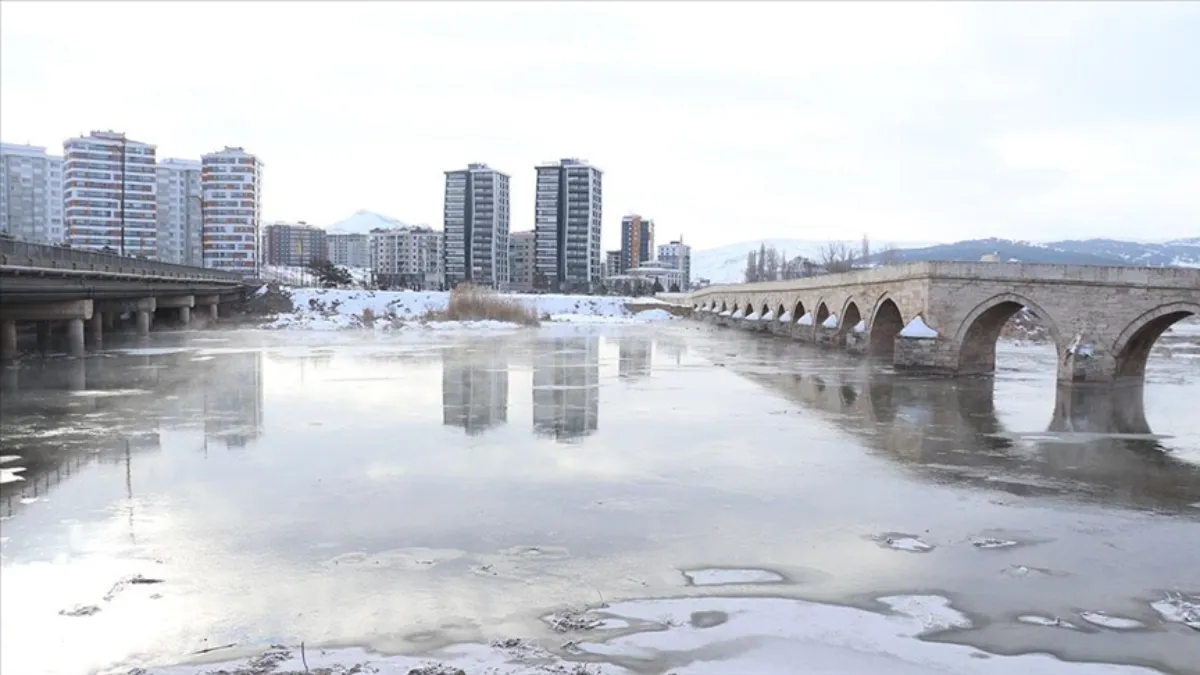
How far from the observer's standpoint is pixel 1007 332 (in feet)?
173

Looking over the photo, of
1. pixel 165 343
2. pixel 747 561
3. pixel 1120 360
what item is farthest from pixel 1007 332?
pixel 747 561

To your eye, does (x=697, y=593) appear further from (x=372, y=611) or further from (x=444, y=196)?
(x=444, y=196)

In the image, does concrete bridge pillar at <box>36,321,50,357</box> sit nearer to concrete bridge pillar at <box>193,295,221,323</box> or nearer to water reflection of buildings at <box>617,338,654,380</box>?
concrete bridge pillar at <box>193,295,221,323</box>

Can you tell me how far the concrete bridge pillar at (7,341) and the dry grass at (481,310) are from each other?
3037cm

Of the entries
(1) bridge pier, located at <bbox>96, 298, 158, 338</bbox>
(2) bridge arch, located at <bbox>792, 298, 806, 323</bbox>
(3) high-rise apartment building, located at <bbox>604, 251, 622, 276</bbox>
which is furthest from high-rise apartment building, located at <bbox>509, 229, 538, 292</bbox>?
(1) bridge pier, located at <bbox>96, 298, 158, 338</bbox>

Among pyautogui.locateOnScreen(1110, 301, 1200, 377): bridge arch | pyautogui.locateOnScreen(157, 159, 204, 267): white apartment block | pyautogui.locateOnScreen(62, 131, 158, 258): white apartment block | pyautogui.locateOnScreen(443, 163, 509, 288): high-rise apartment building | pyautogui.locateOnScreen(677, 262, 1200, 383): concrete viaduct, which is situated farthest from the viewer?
pyautogui.locateOnScreen(443, 163, 509, 288): high-rise apartment building

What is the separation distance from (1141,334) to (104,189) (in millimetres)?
103095

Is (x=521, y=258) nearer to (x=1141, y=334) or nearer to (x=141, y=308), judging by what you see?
(x=141, y=308)

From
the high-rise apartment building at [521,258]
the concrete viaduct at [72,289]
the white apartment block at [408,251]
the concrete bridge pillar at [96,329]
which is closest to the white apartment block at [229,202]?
the white apartment block at [408,251]

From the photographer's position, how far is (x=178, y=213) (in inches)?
4636

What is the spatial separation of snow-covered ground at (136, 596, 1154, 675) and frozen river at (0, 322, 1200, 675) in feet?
0.10

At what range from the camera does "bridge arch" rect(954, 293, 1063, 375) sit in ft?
91.4

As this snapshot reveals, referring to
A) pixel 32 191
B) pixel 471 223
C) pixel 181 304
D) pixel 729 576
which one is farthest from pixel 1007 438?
pixel 32 191

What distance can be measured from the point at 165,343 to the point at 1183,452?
122 feet
